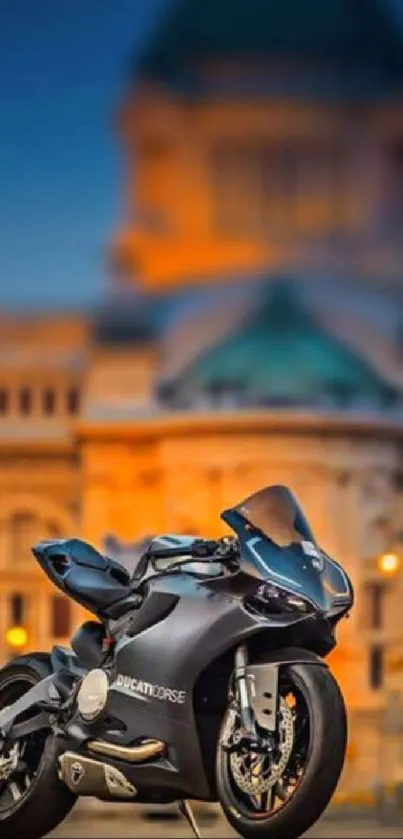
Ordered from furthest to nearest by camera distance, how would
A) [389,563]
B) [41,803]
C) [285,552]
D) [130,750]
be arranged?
[389,563] → [41,803] → [130,750] → [285,552]

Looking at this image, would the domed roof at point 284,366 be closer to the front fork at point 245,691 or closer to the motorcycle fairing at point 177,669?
the motorcycle fairing at point 177,669

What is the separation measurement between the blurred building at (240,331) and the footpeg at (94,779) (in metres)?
19.8

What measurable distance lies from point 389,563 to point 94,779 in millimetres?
18432

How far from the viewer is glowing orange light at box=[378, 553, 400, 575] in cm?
2381

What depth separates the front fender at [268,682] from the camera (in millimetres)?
5125

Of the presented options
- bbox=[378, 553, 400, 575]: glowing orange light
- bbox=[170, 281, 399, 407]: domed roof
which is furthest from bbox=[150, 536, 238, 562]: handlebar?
bbox=[170, 281, 399, 407]: domed roof

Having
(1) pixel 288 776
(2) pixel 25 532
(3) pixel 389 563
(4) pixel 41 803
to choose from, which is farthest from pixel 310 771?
(2) pixel 25 532

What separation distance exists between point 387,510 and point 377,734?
131 inches

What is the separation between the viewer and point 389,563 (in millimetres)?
23750

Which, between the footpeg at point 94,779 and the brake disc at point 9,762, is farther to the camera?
the brake disc at point 9,762

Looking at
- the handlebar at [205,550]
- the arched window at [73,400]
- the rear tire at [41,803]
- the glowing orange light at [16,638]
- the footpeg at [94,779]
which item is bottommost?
the glowing orange light at [16,638]

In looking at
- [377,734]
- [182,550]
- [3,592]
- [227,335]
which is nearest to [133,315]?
[227,335]

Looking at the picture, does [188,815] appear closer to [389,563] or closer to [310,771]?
[310,771]

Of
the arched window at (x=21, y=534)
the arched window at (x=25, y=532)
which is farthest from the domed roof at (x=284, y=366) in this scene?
the arched window at (x=21, y=534)
